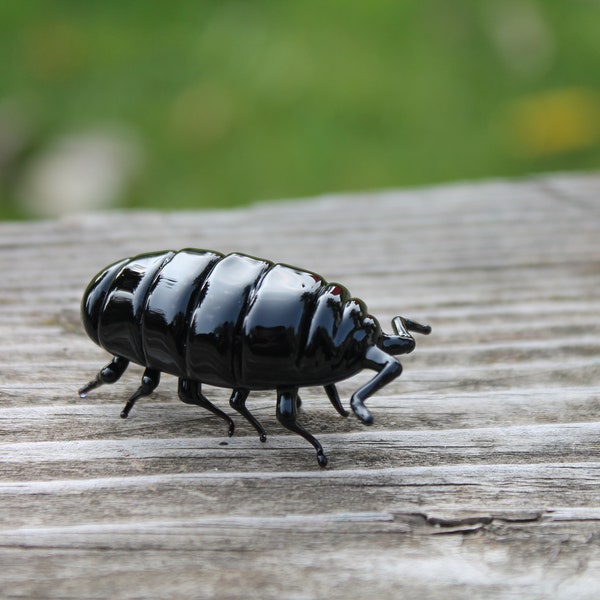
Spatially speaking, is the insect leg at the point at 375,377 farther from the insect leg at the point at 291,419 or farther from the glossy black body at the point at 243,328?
the insect leg at the point at 291,419

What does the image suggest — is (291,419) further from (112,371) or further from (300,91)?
(300,91)

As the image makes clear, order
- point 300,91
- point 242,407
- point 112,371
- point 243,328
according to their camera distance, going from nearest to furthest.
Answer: point 243,328 → point 242,407 → point 112,371 → point 300,91

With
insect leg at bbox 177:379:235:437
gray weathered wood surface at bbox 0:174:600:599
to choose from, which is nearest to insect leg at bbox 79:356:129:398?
gray weathered wood surface at bbox 0:174:600:599

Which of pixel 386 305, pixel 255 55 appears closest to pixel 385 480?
pixel 386 305

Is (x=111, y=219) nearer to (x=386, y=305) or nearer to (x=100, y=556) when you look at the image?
(x=386, y=305)

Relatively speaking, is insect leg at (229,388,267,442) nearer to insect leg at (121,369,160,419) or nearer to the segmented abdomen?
the segmented abdomen

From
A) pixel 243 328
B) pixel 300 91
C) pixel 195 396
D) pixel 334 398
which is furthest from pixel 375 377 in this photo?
pixel 300 91
